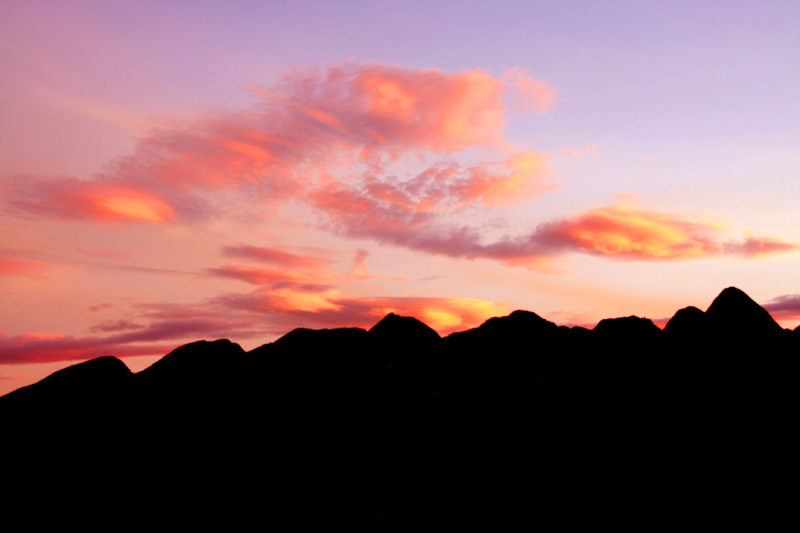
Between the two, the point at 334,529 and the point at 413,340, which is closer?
the point at 334,529

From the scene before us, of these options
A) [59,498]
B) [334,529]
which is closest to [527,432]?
[334,529]

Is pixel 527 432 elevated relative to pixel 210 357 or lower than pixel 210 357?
lower

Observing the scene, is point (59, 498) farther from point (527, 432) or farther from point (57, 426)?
point (527, 432)

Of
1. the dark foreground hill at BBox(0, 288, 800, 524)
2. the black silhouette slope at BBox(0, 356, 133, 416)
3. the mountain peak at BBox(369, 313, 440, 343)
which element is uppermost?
the mountain peak at BBox(369, 313, 440, 343)

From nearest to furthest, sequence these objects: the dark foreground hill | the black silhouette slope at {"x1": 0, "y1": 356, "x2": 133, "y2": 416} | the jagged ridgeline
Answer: the dark foreground hill → the black silhouette slope at {"x1": 0, "y1": 356, "x2": 133, "y2": 416} → the jagged ridgeline

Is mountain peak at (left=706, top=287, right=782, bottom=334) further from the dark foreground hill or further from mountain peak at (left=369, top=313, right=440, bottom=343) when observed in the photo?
mountain peak at (left=369, top=313, right=440, bottom=343)

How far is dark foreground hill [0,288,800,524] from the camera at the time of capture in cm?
3319

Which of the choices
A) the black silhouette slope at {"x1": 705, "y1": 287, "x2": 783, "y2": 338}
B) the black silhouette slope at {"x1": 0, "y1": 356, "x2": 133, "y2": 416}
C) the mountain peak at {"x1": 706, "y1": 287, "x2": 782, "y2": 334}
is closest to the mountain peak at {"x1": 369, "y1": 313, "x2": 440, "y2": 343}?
the black silhouette slope at {"x1": 0, "y1": 356, "x2": 133, "y2": 416}

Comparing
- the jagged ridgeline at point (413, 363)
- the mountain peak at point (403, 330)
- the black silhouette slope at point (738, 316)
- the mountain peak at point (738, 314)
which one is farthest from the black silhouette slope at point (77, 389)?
the mountain peak at point (738, 314)

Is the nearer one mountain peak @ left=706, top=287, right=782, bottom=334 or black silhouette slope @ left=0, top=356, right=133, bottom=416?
black silhouette slope @ left=0, top=356, right=133, bottom=416

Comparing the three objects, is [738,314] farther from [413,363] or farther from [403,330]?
[403,330]

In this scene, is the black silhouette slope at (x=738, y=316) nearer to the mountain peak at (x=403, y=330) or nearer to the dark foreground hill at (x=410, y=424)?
the dark foreground hill at (x=410, y=424)

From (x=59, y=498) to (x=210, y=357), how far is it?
10654 millimetres

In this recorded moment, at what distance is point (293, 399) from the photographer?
38.3m
